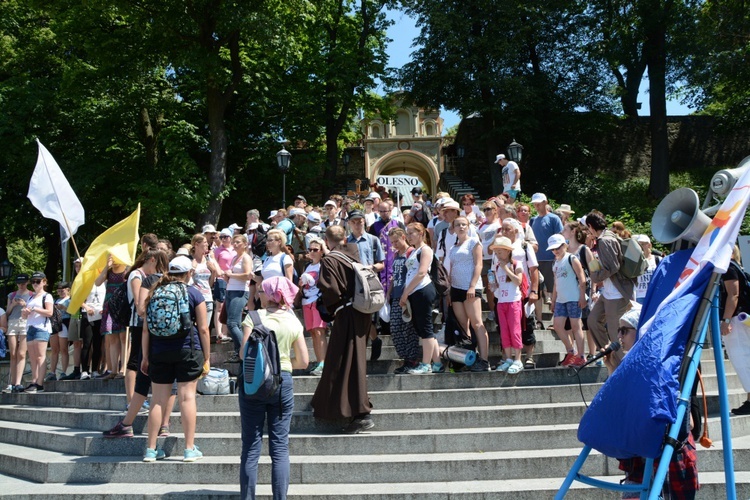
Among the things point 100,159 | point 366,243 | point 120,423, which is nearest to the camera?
point 120,423

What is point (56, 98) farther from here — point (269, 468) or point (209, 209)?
point (269, 468)

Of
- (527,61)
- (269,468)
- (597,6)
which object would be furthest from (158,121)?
(269,468)

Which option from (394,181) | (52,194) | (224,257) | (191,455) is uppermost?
(394,181)

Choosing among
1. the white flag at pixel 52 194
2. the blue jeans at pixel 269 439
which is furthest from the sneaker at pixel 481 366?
the white flag at pixel 52 194

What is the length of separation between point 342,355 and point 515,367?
6.96 ft

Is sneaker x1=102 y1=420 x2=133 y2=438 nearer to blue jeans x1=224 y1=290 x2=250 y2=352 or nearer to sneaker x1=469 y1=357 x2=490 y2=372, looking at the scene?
blue jeans x1=224 y1=290 x2=250 y2=352

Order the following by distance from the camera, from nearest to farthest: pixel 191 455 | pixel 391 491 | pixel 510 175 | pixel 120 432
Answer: pixel 391 491, pixel 191 455, pixel 120 432, pixel 510 175

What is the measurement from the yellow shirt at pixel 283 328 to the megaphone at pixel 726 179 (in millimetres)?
3783

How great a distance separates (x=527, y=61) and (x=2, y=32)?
1911 cm

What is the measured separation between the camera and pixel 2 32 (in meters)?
25.1

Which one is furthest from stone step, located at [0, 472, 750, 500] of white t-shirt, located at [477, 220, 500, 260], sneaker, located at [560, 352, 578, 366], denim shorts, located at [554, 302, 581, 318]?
white t-shirt, located at [477, 220, 500, 260]

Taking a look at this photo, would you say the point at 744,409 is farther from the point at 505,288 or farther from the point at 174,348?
the point at 174,348

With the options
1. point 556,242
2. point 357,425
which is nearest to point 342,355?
point 357,425

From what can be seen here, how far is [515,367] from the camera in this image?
8.41 meters
